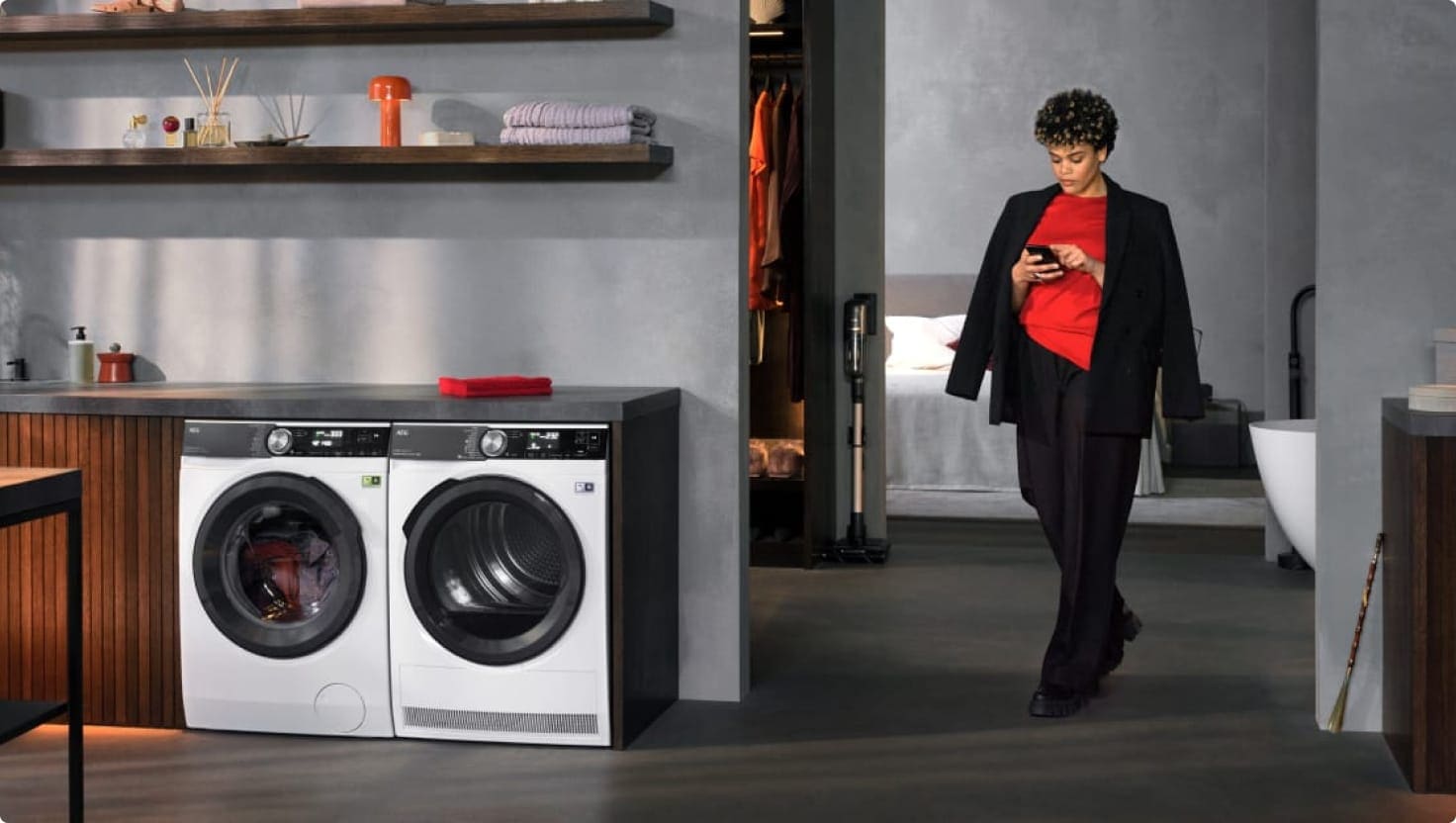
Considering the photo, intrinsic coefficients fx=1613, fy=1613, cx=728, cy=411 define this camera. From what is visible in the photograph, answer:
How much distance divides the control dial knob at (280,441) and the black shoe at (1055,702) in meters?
1.99

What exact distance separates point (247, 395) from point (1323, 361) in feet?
8.83

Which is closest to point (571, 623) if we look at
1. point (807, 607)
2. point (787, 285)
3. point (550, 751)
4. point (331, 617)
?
point (550, 751)

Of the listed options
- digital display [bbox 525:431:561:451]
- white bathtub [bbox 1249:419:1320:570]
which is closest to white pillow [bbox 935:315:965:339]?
white bathtub [bbox 1249:419:1320:570]

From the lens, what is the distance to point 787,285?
6504 mm

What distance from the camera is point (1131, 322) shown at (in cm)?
410

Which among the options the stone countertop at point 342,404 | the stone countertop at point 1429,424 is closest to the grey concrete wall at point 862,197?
the stone countertop at point 342,404

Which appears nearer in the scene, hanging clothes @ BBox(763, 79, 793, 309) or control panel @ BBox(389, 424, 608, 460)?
control panel @ BBox(389, 424, 608, 460)

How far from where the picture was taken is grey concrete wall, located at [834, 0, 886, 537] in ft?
22.0

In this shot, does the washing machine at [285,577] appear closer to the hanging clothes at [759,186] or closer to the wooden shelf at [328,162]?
the wooden shelf at [328,162]

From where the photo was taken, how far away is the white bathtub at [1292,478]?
573 centimetres

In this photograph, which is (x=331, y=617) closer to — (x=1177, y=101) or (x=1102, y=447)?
(x=1102, y=447)

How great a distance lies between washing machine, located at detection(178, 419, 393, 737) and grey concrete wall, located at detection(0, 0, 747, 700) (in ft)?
2.24

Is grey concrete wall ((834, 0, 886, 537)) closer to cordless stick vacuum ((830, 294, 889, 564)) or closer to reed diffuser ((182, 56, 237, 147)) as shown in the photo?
cordless stick vacuum ((830, 294, 889, 564))

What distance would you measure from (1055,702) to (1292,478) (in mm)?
2123
